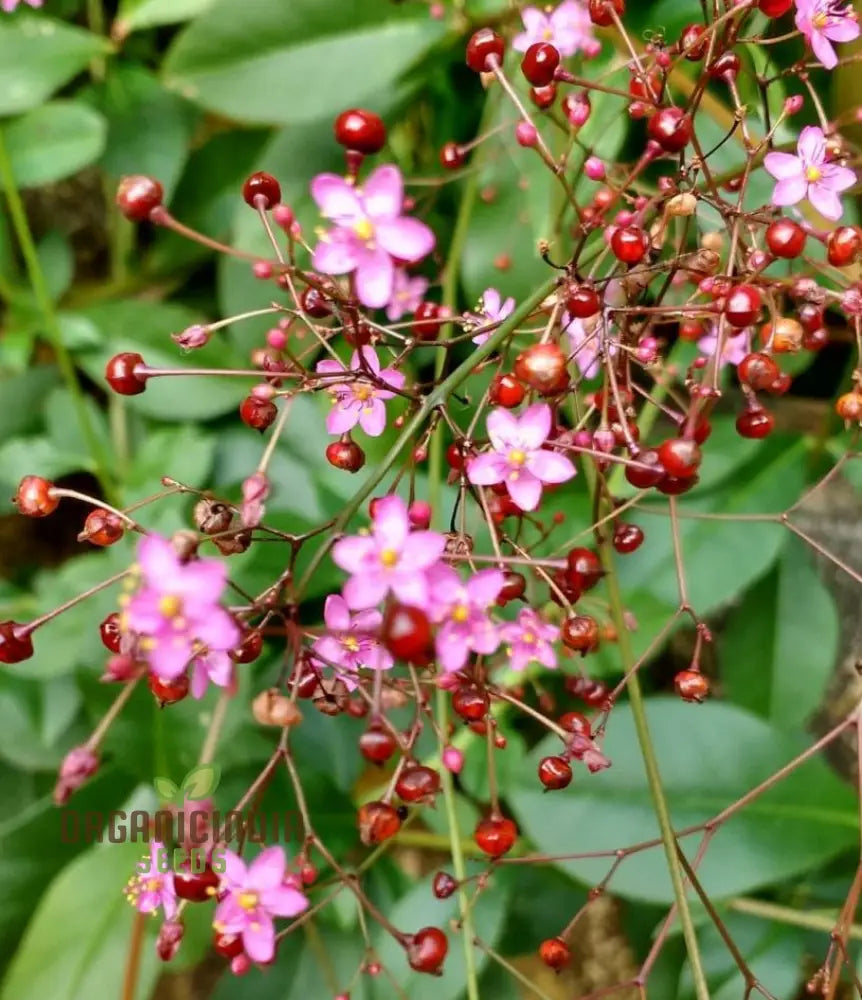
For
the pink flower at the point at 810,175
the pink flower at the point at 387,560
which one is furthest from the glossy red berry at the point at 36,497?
the pink flower at the point at 810,175

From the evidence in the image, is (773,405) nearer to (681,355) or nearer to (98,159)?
(681,355)

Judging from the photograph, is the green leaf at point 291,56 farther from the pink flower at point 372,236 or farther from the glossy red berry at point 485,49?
the pink flower at point 372,236

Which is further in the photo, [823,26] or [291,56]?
[291,56]

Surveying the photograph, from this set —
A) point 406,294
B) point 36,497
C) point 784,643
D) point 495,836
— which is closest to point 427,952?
point 495,836

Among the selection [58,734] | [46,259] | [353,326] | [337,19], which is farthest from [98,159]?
[353,326]

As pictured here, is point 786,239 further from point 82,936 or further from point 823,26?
point 82,936

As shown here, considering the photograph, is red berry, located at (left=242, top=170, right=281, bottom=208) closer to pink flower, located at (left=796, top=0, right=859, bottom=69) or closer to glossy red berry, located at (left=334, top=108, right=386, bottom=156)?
glossy red berry, located at (left=334, top=108, right=386, bottom=156)
